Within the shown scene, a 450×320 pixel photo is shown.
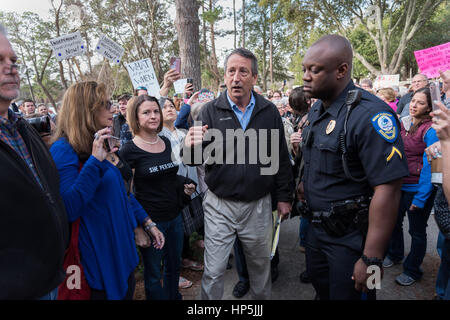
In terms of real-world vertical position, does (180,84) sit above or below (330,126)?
above

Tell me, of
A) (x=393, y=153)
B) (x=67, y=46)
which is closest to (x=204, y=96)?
(x=67, y=46)

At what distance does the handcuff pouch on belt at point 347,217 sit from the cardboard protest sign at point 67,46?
15.4ft

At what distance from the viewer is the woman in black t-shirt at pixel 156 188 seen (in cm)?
237

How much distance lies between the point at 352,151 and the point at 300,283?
2041 millimetres

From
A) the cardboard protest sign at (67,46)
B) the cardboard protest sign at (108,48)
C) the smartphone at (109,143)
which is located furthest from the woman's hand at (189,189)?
the cardboard protest sign at (67,46)

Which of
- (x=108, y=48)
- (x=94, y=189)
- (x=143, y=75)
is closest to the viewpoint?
(x=94, y=189)

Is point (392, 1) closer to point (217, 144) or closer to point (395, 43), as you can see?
point (395, 43)

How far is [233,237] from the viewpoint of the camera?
2.33 metres

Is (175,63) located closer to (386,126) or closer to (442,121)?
(386,126)

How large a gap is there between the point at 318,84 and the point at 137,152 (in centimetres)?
157

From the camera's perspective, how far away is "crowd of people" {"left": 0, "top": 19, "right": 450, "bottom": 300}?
51.1 inches

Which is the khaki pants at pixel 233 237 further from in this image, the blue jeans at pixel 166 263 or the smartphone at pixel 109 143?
the smartphone at pixel 109 143

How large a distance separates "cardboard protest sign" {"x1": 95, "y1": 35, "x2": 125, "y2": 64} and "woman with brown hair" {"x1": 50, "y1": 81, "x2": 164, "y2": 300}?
3267 mm
